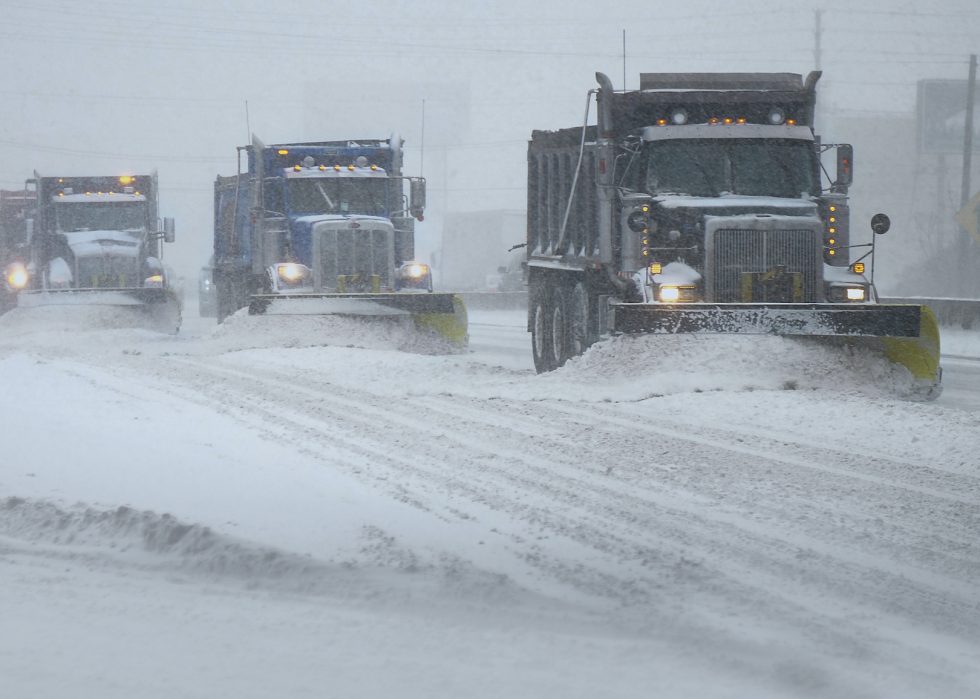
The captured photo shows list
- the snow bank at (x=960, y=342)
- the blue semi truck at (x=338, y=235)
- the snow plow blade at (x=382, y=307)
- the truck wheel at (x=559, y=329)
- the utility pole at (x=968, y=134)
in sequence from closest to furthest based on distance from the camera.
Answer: the truck wheel at (x=559, y=329)
the snow plow blade at (x=382, y=307)
the blue semi truck at (x=338, y=235)
the snow bank at (x=960, y=342)
the utility pole at (x=968, y=134)

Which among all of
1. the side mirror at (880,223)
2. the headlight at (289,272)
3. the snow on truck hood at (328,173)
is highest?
the snow on truck hood at (328,173)

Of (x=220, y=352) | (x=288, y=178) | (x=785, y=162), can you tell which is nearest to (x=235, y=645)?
(x=785, y=162)

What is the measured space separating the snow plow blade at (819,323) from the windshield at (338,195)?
7601mm

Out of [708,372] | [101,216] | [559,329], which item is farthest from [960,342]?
[101,216]

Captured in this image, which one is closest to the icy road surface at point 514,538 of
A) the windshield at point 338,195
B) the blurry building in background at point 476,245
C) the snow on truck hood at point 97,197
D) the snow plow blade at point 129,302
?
the windshield at point 338,195

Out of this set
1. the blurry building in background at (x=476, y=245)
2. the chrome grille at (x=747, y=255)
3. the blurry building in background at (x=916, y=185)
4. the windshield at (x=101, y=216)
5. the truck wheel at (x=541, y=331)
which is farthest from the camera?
the blurry building in background at (x=476, y=245)

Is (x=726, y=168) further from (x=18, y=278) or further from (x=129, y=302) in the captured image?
(x=18, y=278)

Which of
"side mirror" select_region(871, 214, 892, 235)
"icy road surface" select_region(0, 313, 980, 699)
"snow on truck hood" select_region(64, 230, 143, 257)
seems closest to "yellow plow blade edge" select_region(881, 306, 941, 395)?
"icy road surface" select_region(0, 313, 980, 699)

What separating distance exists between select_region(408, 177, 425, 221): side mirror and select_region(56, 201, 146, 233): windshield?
676 centimetres

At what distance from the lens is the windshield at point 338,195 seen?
18281 mm

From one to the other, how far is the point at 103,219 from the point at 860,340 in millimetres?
15115

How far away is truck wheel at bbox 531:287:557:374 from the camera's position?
15828mm

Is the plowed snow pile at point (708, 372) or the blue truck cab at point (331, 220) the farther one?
the blue truck cab at point (331, 220)

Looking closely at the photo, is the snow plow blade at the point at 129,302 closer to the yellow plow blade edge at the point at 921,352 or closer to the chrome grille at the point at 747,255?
the chrome grille at the point at 747,255
